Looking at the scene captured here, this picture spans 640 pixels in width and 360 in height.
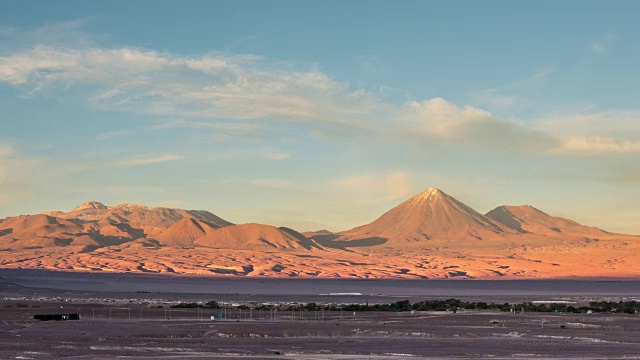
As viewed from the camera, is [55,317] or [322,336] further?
[55,317]

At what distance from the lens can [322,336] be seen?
63.8 meters

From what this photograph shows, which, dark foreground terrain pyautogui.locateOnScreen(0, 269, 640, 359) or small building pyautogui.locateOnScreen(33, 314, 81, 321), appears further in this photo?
small building pyautogui.locateOnScreen(33, 314, 81, 321)

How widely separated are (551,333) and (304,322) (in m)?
20.7

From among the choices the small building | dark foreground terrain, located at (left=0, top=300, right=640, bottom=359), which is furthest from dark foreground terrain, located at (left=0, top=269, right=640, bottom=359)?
the small building

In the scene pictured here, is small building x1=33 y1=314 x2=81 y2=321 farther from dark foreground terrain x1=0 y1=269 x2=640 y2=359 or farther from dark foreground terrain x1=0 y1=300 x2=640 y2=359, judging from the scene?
dark foreground terrain x1=0 y1=300 x2=640 y2=359

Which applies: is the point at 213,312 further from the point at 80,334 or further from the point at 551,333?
the point at 551,333

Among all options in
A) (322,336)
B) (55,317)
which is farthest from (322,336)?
(55,317)

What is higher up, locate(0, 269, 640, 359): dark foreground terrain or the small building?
the small building

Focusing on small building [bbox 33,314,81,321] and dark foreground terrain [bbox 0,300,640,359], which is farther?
small building [bbox 33,314,81,321]

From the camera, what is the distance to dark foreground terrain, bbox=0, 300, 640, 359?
51250 mm

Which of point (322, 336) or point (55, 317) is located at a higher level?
point (55, 317)

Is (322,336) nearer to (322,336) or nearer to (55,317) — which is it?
(322,336)

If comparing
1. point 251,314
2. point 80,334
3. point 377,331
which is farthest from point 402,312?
point 80,334

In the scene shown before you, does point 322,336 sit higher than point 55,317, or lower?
lower
